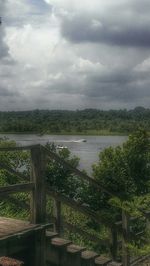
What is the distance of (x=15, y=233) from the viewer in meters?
6.39

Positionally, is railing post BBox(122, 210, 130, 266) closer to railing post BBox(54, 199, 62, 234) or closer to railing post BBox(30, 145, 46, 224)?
railing post BBox(54, 199, 62, 234)

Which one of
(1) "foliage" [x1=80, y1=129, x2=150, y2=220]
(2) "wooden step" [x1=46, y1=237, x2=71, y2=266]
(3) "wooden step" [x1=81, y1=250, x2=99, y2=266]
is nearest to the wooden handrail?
(2) "wooden step" [x1=46, y1=237, x2=71, y2=266]

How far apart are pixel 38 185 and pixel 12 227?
2.24 feet

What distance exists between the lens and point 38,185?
6.98 meters

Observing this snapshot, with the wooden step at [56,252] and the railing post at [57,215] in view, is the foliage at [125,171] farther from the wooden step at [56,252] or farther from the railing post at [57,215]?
the wooden step at [56,252]

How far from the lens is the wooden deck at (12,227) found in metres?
6.39

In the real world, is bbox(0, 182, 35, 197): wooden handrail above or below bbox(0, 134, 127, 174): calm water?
above

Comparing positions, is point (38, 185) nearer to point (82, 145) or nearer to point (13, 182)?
point (13, 182)

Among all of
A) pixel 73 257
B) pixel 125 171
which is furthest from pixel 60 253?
pixel 125 171

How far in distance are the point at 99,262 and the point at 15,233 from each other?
5.98ft

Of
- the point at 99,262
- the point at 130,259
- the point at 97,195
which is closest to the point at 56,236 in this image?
the point at 99,262

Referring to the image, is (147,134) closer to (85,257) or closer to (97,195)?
(97,195)

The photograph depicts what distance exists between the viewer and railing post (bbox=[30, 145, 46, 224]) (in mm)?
6918

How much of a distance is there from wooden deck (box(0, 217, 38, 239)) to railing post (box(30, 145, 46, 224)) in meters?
0.18
